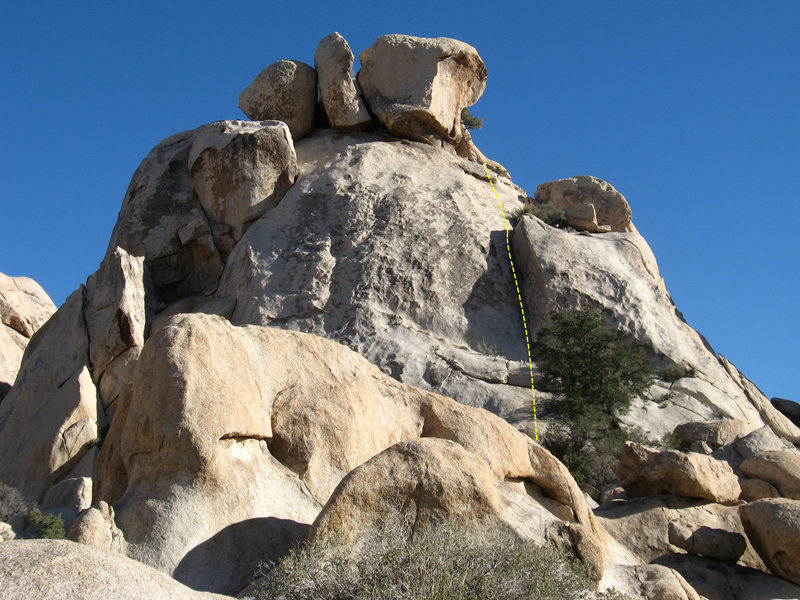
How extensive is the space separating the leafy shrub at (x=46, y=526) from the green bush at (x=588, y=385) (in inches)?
384

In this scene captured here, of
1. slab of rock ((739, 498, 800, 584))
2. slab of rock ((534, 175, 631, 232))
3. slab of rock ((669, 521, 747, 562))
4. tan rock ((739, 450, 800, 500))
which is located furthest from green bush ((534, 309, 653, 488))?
slab of rock ((534, 175, 631, 232))

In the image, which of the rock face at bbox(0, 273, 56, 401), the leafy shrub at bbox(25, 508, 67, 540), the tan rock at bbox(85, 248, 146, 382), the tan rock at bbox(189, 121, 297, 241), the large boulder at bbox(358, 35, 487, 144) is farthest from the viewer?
the large boulder at bbox(358, 35, 487, 144)

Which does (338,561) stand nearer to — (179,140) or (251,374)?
(251,374)

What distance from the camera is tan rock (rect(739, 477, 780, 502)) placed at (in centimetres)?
1307

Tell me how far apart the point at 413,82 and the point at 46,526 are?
18.8 m

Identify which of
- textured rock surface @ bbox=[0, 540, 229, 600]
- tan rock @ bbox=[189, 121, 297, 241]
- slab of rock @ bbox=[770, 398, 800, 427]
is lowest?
textured rock surface @ bbox=[0, 540, 229, 600]

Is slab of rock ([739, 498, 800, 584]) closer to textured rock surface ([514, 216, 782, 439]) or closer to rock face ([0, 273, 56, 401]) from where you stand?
textured rock surface ([514, 216, 782, 439])

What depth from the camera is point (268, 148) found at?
23047 mm

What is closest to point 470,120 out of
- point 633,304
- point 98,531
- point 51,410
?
point 633,304

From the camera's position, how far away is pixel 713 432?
16391 millimetres

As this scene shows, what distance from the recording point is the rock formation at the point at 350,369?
7668 millimetres

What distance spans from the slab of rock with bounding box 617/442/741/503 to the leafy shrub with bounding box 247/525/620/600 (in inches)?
236

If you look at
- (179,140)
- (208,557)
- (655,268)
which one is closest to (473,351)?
(655,268)

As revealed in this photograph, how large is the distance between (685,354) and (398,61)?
11.4 m
